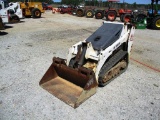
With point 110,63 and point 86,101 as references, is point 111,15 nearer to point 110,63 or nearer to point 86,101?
point 110,63

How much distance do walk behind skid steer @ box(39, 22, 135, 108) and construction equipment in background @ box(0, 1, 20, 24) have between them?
10676mm

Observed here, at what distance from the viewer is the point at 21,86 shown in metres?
4.12

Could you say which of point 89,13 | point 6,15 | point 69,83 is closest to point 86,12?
point 89,13

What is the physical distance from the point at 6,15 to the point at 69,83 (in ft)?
37.0

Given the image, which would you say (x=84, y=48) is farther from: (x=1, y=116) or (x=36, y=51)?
(x=36, y=51)

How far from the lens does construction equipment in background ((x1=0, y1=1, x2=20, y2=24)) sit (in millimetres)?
13086

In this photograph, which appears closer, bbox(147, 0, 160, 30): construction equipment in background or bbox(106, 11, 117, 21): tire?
bbox(147, 0, 160, 30): construction equipment in background

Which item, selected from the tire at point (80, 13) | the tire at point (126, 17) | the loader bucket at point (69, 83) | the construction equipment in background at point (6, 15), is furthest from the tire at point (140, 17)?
the loader bucket at point (69, 83)

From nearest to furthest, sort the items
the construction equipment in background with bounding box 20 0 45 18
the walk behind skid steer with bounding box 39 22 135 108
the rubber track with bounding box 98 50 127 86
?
the walk behind skid steer with bounding box 39 22 135 108, the rubber track with bounding box 98 50 127 86, the construction equipment in background with bounding box 20 0 45 18

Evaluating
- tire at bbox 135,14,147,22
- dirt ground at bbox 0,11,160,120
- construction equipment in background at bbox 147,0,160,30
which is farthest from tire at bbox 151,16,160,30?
dirt ground at bbox 0,11,160,120

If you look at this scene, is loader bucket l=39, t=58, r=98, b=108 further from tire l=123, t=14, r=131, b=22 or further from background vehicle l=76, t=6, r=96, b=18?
background vehicle l=76, t=6, r=96, b=18

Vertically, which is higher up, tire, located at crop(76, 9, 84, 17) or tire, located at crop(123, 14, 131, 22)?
tire, located at crop(76, 9, 84, 17)

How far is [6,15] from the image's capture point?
13117mm

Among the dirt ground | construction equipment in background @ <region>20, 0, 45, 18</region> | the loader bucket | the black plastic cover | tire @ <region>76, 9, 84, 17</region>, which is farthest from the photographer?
tire @ <region>76, 9, 84, 17</region>
